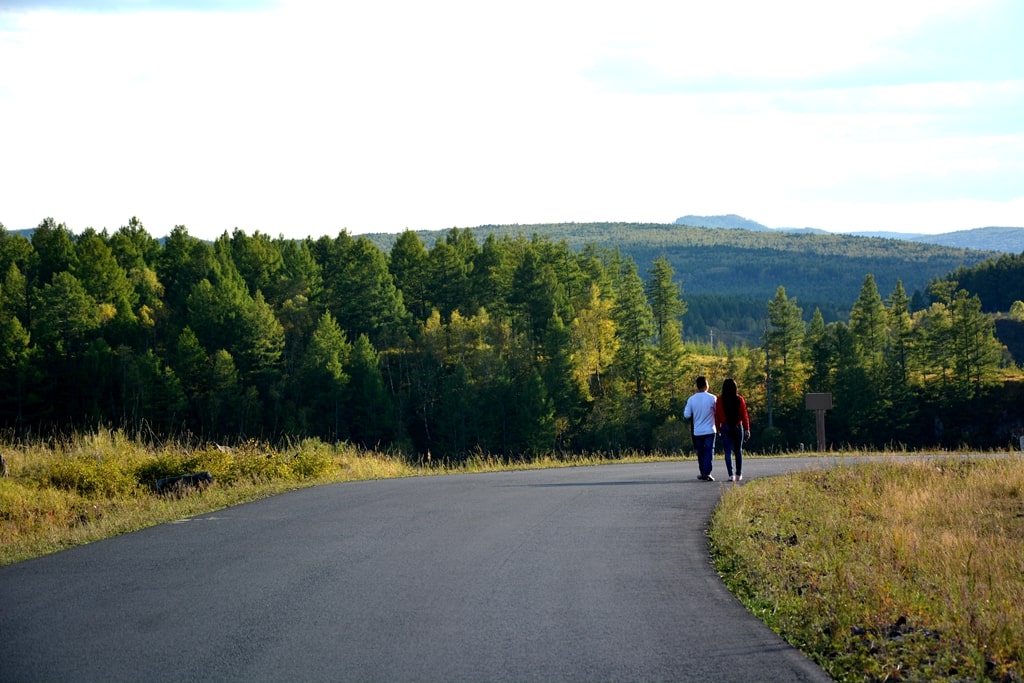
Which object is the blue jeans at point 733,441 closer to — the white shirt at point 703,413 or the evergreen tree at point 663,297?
the white shirt at point 703,413

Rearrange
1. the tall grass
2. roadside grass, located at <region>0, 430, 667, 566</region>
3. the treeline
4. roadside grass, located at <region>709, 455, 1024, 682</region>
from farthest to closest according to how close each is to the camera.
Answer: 1. the treeline
2. the tall grass
3. roadside grass, located at <region>0, 430, 667, 566</region>
4. roadside grass, located at <region>709, 455, 1024, 682</region>

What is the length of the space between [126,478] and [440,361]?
271 ft

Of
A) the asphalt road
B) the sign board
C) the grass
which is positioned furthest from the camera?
the sign board

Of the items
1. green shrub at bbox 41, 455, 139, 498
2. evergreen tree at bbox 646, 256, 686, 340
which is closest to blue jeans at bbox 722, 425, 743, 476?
green shrub at bbox 41, 455, 139, 498

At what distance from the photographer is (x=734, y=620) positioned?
803 cm

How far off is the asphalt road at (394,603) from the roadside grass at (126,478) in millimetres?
1501

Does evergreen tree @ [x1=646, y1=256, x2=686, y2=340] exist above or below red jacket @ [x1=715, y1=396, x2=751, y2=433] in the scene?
below

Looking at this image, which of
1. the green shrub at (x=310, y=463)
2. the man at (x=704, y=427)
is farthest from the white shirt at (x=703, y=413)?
the green shrub at (x=310, y=463)

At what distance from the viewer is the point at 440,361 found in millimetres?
101750

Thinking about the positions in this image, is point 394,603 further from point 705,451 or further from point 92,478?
point 92,478

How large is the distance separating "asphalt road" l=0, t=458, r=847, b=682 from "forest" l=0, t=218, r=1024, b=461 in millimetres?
72400

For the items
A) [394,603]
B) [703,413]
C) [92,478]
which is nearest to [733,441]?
[703,413]

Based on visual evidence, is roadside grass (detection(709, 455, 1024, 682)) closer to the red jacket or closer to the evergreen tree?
the red jacket

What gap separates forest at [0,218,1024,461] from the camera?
90812mm
